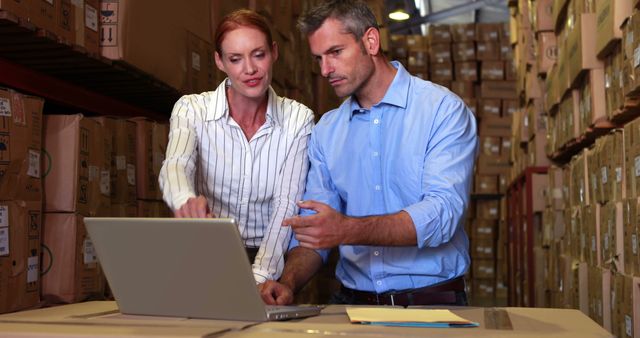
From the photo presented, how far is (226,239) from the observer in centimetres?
144

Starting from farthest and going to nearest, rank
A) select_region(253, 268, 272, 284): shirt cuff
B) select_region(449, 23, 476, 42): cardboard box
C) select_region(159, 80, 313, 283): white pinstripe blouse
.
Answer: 1. select_region(449, 23, 476, 42): cardboard box
2. select_region(159, 80, 313, 283): white pinstripe blouse
3. select_region(253, 268, 272, 284): shirt cuff

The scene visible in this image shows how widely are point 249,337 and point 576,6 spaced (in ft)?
10.9

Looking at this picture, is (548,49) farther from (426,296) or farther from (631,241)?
(426,296)

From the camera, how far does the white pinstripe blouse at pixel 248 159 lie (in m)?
2.40

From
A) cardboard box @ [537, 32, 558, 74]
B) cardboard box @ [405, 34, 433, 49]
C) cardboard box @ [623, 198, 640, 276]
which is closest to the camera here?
A: cardboard box @ [623, 198, 640, 276]

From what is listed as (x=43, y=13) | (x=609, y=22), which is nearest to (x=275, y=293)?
(x=43, y=13)

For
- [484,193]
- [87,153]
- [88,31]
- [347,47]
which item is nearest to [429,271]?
[347,47]

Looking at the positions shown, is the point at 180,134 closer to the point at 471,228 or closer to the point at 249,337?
the point at 249,337

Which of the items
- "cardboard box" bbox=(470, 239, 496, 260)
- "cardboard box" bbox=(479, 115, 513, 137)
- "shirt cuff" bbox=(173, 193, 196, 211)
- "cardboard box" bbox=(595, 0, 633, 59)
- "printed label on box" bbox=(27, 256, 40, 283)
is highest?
"cardboard box" bbox=(479, 115, 513, 137)

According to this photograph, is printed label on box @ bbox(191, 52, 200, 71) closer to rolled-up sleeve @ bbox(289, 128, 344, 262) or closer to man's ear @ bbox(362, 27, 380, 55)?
rolled-up sleeve @ bbox(289, 128, 344, 262)

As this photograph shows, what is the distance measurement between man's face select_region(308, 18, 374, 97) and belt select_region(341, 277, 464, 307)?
558mm

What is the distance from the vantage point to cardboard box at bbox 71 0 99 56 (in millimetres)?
2696

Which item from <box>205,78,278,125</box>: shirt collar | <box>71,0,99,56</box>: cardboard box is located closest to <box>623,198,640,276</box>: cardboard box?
<box>205,78,278,125</box>: shirt collar

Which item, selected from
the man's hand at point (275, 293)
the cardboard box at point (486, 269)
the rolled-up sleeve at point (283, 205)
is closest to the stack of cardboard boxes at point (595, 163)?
the rolled-up sleeve at point (283, 205)
